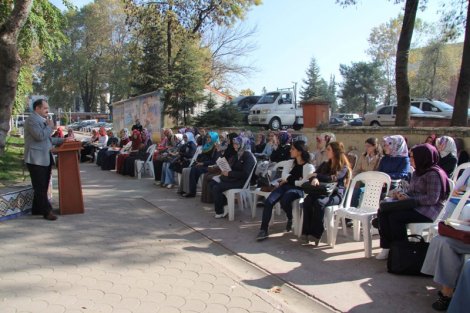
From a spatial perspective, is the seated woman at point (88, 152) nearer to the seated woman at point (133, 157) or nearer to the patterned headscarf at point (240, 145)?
the seated woman at point (133, 157)

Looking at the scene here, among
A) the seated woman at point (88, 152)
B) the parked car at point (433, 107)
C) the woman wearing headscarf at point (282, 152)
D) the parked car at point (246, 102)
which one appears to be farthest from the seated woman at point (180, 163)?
the parked car at point (433, 107)

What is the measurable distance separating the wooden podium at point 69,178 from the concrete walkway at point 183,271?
0.73ft

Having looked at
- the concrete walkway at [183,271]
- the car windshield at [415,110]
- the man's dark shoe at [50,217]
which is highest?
the car windshield at [415,110]

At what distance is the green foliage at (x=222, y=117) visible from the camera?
61.5 feet

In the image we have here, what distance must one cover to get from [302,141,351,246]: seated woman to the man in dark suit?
3971mm

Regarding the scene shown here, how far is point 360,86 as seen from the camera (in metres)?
60.6

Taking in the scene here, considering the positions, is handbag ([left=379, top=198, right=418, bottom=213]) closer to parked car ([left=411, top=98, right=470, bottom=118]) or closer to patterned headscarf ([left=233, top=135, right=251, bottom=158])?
patterned headscarf ([left=233, top=135, right=251, bottom=158])

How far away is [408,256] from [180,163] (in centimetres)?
651

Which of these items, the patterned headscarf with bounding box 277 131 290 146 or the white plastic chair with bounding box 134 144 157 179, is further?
the white plastic chair with bounding box 134 144 157 179

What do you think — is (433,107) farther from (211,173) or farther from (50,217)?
(50,217)

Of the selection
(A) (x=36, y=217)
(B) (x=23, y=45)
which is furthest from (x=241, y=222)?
(B) (x=23, y=45)

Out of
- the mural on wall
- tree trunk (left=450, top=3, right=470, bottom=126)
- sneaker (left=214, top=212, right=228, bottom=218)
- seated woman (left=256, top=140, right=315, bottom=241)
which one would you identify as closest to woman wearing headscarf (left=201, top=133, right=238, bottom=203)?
sneaker (left=214, top=212, right=228, bottom=218)

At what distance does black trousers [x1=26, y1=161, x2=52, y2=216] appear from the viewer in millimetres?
6570

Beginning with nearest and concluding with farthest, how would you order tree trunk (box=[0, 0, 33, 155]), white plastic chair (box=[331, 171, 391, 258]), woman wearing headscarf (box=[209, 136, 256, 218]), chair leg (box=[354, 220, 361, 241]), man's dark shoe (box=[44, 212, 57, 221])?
white plastic chair (box=[331, 171, 391, 258]) < chair leg (box=[354, 220, 361, 241]) < man's dark shoe (box=[44, 212, 57, 221]) < woman wearing headscarf (box=[209, 136, 256, 218]) < tree trunk (box=[0, 0, 33, 155])
